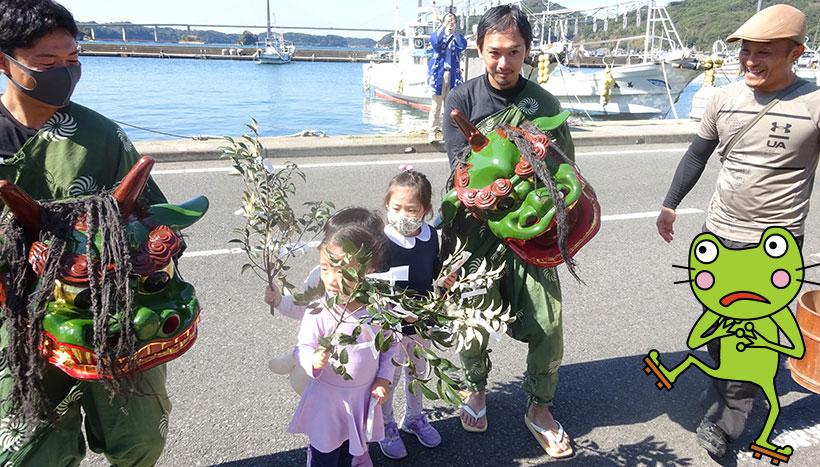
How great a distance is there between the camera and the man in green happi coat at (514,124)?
2.46m

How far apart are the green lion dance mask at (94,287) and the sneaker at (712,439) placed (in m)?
2.31

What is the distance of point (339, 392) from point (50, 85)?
133cm

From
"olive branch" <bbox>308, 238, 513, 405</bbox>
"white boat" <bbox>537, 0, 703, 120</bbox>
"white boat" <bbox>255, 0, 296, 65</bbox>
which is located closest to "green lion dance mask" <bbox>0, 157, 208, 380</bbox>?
"olive branch" <bbox>308, 238, 513, 405</bbox>

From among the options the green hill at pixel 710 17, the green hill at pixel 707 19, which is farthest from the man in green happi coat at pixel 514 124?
the green hill at pixel 710 17

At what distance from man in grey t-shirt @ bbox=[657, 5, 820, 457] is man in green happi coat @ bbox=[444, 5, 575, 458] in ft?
2.30

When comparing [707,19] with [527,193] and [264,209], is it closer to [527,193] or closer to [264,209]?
[527,193]

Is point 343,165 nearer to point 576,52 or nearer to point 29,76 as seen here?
point 29,76

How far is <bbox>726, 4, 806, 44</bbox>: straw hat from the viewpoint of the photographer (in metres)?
2.32

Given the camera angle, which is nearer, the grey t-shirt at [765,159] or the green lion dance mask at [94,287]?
the green lion dance mask at [94,287]

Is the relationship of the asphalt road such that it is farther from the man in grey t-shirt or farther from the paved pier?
the paved pier

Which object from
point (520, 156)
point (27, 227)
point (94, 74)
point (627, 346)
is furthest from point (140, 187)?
point (94, 74)

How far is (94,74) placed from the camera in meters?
39.4

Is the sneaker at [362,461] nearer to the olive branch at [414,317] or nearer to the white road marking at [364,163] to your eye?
the olive branch at [414,317]

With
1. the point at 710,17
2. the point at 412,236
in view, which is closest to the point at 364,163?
the point at 412,236
